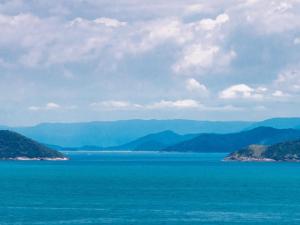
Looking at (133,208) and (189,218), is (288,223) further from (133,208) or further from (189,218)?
(133,208)

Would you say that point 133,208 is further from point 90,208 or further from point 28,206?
point 28,206

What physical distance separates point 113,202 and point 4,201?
23.9 meters

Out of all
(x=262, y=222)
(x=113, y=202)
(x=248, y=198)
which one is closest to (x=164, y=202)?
(x=113, y=202)

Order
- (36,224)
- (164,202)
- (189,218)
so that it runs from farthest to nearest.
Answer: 1. (164,202)
2. (189,218)
3. (36,224)

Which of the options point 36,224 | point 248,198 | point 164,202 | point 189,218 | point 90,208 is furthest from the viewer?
point 248,198

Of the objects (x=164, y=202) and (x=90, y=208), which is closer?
(x=90, y=208)

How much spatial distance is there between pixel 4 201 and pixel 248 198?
5594 cm

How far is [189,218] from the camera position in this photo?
141 metres

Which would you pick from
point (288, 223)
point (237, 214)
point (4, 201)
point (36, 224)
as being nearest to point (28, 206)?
point (4, 201)

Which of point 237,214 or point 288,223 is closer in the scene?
point 288,223

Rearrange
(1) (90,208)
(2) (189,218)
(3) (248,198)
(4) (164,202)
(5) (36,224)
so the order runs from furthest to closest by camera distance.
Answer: (3) (248,198) < (4) (164,202) < (1) (90,208) < (2) (189,218) < (5) (36,224)

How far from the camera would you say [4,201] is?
17100 cm

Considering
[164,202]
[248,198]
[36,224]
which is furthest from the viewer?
[248,198]

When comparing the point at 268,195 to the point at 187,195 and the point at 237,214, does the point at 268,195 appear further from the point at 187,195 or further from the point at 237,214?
the point at 237,214
